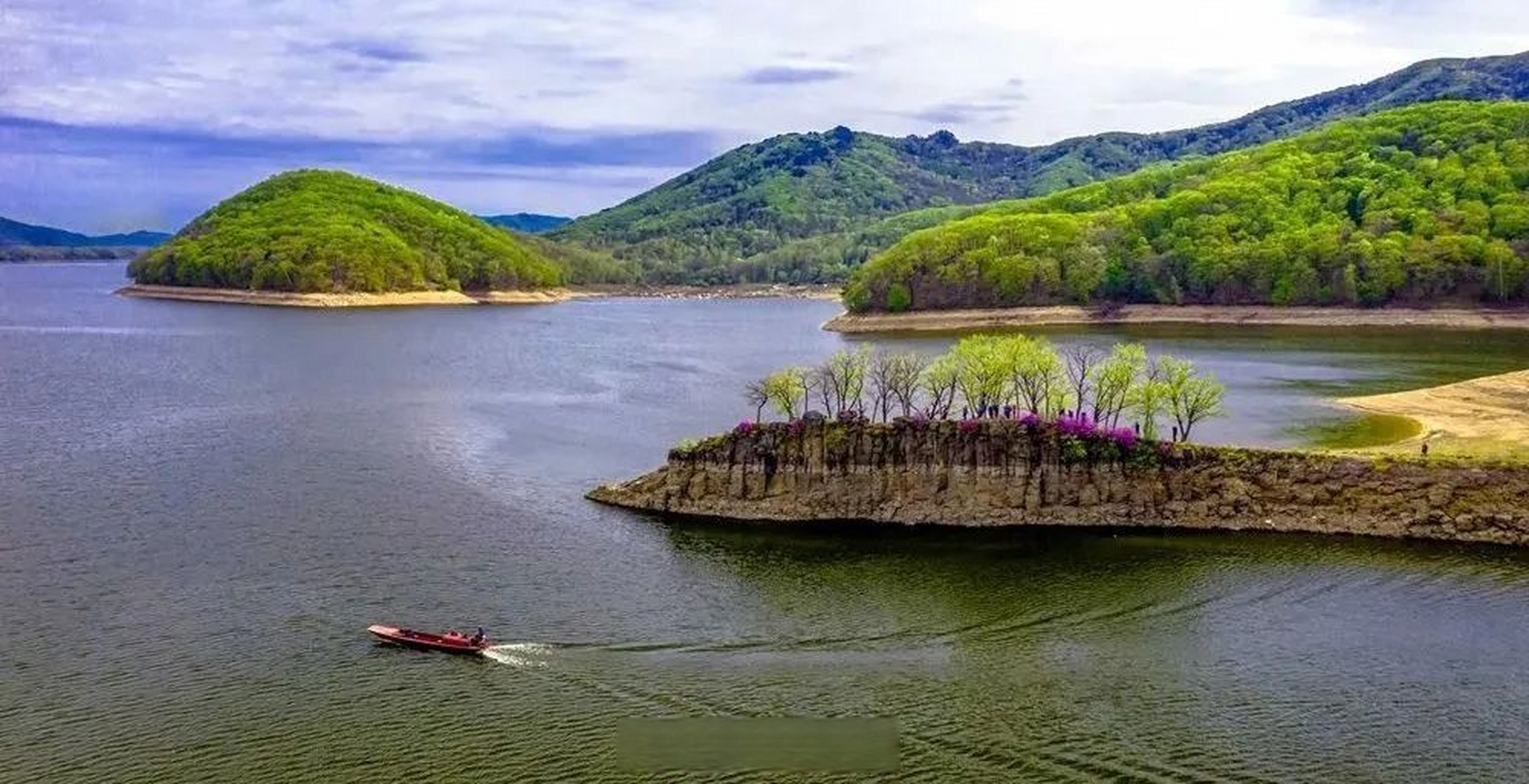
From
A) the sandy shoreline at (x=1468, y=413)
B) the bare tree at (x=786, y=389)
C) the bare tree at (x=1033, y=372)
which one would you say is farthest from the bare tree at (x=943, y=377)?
the sandy shoreline at (x=1468, y=413)

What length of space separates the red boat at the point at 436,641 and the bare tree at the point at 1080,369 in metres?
42.1

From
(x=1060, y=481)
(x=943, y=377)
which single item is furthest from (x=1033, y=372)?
(x=1060, y=481)

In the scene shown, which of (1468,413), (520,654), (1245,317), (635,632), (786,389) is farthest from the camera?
(1245,317)

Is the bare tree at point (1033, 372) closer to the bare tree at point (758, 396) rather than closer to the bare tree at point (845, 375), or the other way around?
the bare tree at point (845, 375)

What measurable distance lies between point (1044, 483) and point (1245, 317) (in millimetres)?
139100

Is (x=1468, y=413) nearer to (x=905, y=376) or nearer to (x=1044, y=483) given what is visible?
(x=905, y=376)

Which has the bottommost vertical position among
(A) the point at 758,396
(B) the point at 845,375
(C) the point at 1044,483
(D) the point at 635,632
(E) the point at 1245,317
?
(D) the point at 635,632

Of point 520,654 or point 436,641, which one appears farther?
point 436,641

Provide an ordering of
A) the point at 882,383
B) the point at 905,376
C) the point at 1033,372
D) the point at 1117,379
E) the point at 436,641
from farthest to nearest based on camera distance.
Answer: the point at 905,376, the point at 882,383, the point at 1033,372, the point at 1117,379, the point at 436,641

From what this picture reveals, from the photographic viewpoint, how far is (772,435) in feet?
219

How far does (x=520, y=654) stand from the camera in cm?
4697

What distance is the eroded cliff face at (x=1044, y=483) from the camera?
6197 cm

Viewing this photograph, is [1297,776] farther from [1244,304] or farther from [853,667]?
[1244,304]

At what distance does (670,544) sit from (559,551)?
5803 millimetres
